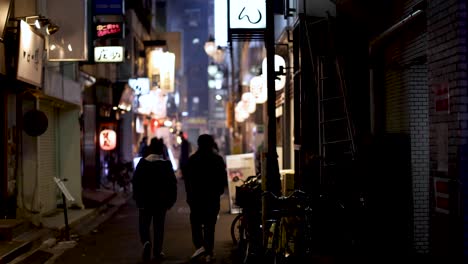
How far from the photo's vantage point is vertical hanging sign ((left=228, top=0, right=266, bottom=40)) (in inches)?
507

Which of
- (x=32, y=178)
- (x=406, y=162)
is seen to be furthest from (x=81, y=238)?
(x=406, y=162)

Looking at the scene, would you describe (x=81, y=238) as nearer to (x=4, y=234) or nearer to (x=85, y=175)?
(x=4, y=234)

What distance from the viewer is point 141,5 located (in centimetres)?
4138

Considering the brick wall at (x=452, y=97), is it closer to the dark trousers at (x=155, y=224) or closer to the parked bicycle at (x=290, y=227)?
the parked bicycle at (x=290, y=227)

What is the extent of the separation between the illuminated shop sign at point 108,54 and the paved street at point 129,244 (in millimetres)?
6665

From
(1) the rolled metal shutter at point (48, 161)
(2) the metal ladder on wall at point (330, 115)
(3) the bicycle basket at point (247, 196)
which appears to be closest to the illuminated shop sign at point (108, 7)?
(1) the rolled metal shutter at point (48, 161)

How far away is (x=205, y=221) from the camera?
1079cm

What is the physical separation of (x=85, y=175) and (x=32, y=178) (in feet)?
33.3

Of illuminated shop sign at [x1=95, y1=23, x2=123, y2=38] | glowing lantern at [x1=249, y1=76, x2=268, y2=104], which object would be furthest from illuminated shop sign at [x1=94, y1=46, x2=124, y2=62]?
glowing lantern at [x1=249, y1=76, x2=268, y2=104]

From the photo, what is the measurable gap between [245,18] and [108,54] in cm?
1078

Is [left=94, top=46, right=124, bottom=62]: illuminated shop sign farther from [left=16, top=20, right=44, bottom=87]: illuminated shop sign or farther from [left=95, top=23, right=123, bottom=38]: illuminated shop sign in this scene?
[left=16, top=20, right=44, bottom=87]: illuminated shop sign

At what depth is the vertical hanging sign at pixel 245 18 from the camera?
12.9 meters

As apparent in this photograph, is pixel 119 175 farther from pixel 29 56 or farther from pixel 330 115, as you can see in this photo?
pixel 330 115

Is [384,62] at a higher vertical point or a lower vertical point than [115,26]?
lower
